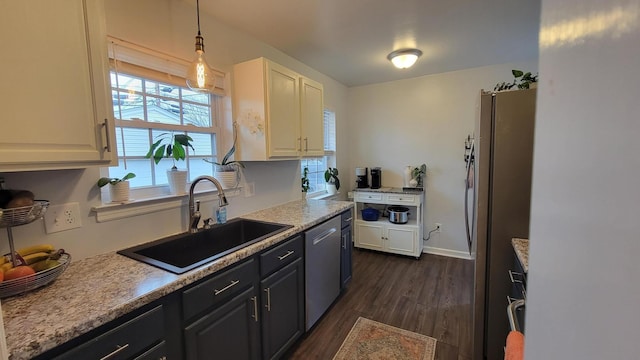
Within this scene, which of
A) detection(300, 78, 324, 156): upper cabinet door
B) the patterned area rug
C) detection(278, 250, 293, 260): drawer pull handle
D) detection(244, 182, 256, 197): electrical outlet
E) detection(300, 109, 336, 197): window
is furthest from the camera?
detection(300, 109, 336, 197): window

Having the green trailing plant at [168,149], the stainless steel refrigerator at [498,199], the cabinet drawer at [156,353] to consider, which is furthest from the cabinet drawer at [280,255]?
the stainless steel refrigerator at [498,199]

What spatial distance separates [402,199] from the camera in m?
3.42

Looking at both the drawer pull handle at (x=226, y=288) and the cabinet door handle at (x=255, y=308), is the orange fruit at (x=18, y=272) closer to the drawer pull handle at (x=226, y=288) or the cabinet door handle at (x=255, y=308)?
the drawer pull handle at (x=226, y=288)

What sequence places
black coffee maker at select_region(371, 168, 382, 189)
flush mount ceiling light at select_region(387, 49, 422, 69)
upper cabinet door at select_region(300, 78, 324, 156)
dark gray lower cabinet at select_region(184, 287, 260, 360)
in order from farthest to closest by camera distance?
black coffee maker at select_region(371, 168, 382, 189) < flush mount ceiling light at select_region(387, 49, 422, 69) < upper cabinet door at select_region(300, 78, 324, 156) < dark gray lower cabinet at select_region(184, 287, 260, 360)

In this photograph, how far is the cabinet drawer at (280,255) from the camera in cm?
155

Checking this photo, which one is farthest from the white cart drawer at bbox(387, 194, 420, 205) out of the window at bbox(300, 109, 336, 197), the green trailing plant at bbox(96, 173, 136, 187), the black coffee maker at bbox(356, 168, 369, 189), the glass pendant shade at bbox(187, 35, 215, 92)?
the green trailing plant at bbox(96, 173, 136, 187)

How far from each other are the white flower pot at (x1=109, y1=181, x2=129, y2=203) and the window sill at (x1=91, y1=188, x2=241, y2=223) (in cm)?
3

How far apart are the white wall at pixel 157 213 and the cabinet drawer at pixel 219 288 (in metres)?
0.61

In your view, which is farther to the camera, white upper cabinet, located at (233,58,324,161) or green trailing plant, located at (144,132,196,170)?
white upper cabinet, located at (233,58,324,161)

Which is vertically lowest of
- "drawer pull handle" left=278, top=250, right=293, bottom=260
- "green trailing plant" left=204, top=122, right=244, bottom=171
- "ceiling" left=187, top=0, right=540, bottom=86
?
"drawer pull handle" left=278, top=250, right=293, bottom=260

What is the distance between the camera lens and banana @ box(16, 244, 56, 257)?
1.07 m

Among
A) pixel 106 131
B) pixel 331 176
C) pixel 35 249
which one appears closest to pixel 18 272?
pixel 35 249

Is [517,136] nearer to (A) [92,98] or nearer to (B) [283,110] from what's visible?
(B) [283,110]

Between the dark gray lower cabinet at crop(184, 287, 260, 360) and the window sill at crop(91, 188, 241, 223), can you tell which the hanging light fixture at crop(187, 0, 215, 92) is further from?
the dark gray lower cabinet at crop(184, 287, 260, 360)
